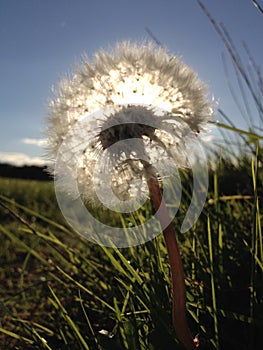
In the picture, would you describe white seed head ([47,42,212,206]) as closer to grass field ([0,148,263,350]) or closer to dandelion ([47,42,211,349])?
dandelion ([47,42,211,349])

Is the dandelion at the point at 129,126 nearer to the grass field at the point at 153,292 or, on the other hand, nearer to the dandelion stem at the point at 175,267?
the dandelion stem at the point at 175,267

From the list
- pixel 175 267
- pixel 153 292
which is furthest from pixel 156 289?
pixel 175 267

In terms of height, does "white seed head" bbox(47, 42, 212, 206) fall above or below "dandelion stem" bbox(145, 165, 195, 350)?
above

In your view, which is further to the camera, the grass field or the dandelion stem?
the grass field

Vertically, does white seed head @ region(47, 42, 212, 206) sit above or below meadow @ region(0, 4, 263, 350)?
above

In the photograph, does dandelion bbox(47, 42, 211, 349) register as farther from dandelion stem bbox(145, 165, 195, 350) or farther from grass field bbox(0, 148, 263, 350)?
grass field bbox(0, 148, 263, 350)

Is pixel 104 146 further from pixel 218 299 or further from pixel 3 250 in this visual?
pixel 3 250

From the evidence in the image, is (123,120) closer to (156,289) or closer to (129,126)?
(129,126)

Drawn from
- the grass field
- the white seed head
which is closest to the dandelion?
the white seed head

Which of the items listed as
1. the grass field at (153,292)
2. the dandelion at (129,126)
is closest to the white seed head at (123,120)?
the dandelion at (129,126)

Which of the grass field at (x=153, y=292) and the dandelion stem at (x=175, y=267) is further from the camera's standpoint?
the grass field at (x=153, y=292)
